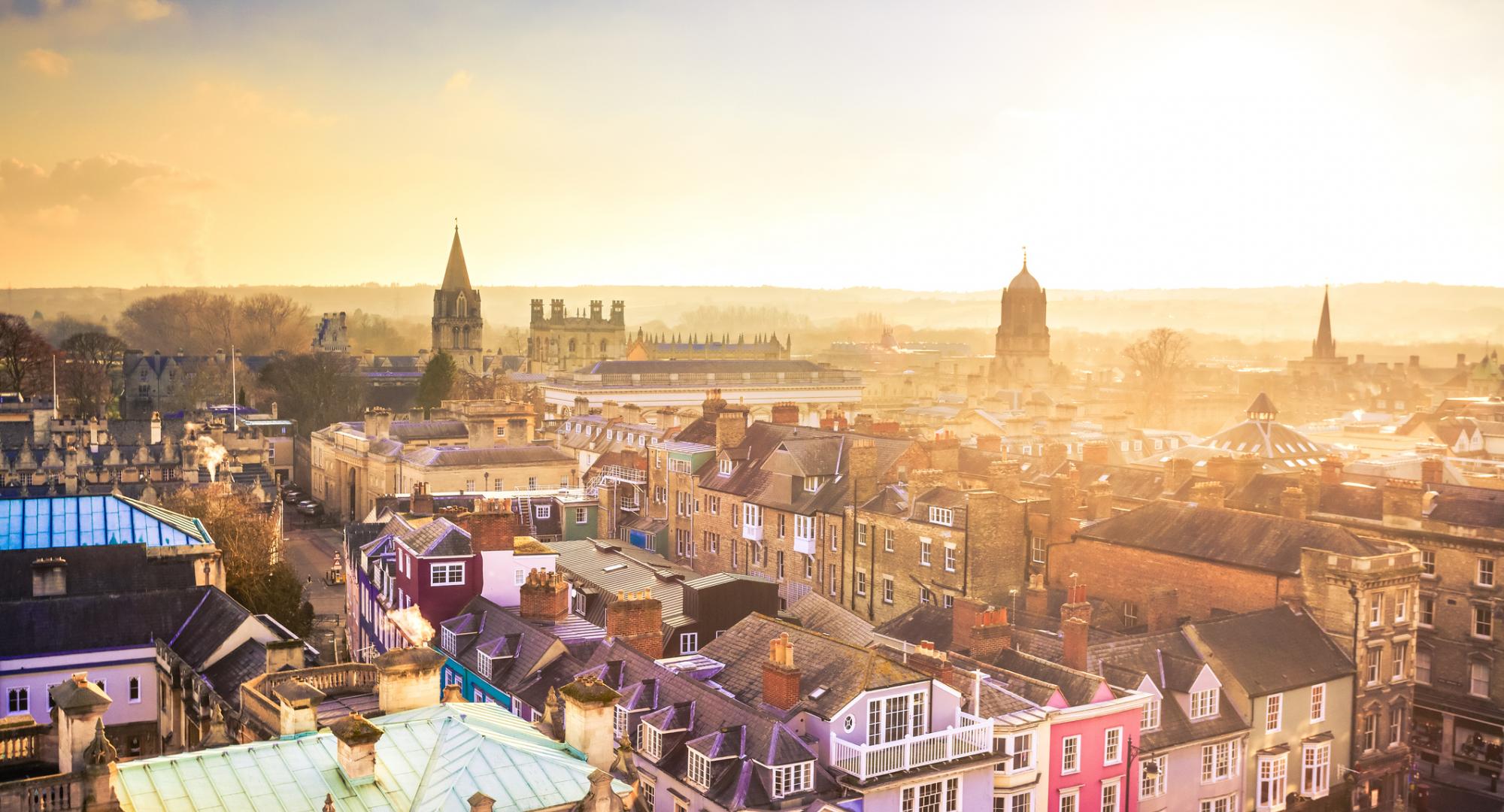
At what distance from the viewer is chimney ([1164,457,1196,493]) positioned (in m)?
49.9

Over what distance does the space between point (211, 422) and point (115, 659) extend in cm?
5115

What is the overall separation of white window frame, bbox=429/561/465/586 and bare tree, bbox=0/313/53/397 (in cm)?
7505

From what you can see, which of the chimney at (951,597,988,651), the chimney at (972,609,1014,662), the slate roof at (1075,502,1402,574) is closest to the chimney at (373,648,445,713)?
the chimney at (972,609,1014,662)

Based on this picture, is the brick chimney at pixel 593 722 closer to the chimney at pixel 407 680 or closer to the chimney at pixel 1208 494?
the chimney at pixel 407 680

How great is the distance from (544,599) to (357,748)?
52.4ft

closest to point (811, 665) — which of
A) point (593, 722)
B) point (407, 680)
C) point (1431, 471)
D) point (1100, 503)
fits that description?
point (593, 722)

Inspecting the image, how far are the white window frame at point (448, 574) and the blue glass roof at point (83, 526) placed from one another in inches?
345

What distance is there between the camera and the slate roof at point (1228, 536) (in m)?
36.4

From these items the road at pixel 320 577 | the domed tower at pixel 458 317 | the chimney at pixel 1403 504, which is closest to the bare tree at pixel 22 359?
the road at pixel 320 577

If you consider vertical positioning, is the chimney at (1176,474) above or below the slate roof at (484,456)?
above

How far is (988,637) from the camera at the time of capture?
30781 millimetres

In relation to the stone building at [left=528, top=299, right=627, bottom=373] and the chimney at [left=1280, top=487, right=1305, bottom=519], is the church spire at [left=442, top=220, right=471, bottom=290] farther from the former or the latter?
the chimney at [left=1280, top=487, right=1305, bottom=519]

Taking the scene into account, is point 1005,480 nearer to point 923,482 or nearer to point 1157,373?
point 923,482

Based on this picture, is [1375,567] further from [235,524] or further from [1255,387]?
[1255,387]
